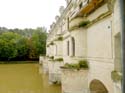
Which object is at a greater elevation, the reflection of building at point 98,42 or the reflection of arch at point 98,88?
the reflection of building at point 98,42

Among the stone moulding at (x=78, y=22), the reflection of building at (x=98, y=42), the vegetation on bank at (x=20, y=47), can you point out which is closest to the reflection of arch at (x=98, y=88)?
the reflection of building at (x=98, y=42)

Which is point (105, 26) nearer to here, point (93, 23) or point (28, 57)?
point (93, 23)

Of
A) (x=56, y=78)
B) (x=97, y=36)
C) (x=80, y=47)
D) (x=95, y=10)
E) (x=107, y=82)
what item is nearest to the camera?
(x=107, y=82)

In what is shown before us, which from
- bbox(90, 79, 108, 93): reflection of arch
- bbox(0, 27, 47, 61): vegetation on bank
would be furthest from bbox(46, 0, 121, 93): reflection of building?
bbox(0, 27, 47, 61): vegetation on bank

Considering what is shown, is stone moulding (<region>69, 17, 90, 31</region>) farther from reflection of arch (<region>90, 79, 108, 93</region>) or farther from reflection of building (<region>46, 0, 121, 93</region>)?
reflection of arch (<region>90, 79, 108, 93</region>)

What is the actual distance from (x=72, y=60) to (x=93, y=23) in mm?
3222

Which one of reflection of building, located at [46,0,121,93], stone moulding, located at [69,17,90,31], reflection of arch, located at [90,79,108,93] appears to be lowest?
reflection of arch, located at [90,79,108,93]

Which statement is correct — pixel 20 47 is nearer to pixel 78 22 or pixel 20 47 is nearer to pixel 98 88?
pixel 78 22

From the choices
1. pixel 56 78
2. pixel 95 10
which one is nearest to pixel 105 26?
pixel 95 10

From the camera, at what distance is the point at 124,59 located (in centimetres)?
157

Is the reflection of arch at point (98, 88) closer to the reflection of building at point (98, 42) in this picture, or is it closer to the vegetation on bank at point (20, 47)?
the reflection of building at point (98, 42)

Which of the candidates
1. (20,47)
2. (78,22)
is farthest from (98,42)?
(20,47)

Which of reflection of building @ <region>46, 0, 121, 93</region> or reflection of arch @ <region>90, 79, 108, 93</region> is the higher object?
reflection of building @ <region>46, 0, 121, 93</region>

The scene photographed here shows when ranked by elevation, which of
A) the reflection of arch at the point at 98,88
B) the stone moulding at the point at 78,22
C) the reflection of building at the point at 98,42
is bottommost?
the reflection of arch at the point at 98,88
